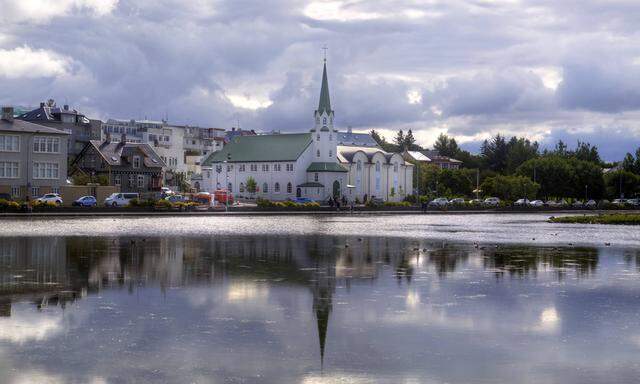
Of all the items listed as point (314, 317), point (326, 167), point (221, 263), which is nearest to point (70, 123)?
point (326, 167)

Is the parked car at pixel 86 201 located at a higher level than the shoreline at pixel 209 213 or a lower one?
higher

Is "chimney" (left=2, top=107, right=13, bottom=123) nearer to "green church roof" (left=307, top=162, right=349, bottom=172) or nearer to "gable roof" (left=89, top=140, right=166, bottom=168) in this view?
"gable roof" (left=89, top=140, right=166, bottom=168)

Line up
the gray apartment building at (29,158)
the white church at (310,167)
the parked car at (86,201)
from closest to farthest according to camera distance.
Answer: the parked car at (86,201) < the gray apartment building at (29,158) < the white church at (310,167)

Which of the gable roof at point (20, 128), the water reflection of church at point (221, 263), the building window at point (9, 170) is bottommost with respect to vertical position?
the water reflection of church at point (221, 263)

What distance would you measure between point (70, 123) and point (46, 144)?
207 ft

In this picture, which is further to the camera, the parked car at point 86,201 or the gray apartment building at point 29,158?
the gray apartment building at point 29,158

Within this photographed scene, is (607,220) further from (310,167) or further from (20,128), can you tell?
(310,167)

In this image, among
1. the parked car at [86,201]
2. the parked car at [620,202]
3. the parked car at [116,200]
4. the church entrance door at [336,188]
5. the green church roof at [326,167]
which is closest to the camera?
the parked car at [86,201]

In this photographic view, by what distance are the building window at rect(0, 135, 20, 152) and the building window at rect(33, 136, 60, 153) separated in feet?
6.96

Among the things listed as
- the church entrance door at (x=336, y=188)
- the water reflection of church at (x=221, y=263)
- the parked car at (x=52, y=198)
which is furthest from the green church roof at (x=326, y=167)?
the water reflection of church at (x=221, y=263)

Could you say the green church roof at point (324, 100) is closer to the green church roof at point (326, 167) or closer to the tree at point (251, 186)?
the green church roof at point (326, 167)

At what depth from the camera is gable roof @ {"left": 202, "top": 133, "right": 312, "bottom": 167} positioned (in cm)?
14250

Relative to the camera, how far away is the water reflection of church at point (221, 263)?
2302 centimetres

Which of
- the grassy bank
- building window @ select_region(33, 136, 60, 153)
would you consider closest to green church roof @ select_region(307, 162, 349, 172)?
building window @ select_region(33, 136, 60, 153)
